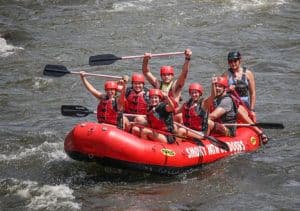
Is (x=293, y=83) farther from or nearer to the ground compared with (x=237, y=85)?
nearer to the ground

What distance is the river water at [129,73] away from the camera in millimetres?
9070

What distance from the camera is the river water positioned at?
29.8ft

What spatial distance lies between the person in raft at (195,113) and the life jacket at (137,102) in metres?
0.57

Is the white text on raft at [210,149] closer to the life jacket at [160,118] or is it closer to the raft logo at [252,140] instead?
the raft logo at [252,140]

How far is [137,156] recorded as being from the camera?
29.9ft

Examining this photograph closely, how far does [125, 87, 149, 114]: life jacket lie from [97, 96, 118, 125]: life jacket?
51 cm

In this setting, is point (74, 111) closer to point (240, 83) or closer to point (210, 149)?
point (210, 149)

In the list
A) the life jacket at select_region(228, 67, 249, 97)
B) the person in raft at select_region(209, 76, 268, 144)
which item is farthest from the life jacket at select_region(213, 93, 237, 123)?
the life jacket at select_region(228, 67, 249, 97)

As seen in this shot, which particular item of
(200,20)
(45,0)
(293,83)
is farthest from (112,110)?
(45,0)

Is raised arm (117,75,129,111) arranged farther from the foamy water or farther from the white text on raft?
the foamy water

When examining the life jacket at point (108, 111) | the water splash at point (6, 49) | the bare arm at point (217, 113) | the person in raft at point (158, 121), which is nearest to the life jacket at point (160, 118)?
the person in raft at point (158, 121)

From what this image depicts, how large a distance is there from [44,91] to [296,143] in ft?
20.6

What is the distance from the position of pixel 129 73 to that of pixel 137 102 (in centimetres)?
599

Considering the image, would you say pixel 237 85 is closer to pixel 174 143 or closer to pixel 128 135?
pixel 174 143
